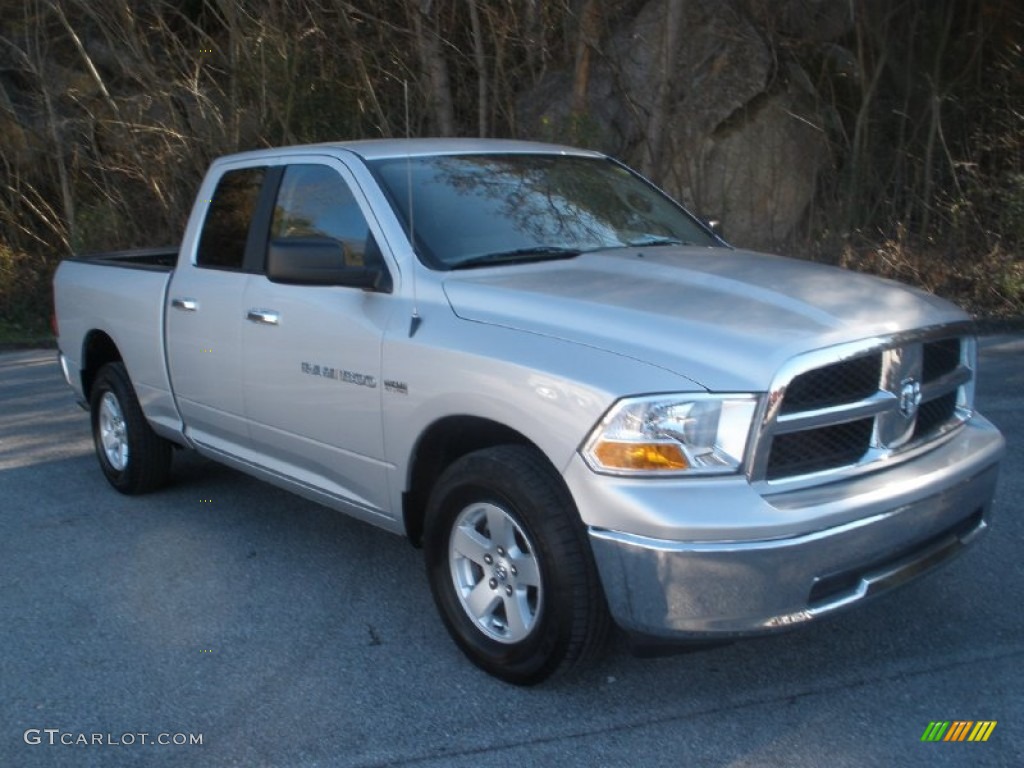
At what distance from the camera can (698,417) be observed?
3.64 meters

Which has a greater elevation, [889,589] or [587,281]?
[587,281]

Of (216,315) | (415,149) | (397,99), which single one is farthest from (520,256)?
(397,99)

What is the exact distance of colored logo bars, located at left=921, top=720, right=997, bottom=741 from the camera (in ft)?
12.2

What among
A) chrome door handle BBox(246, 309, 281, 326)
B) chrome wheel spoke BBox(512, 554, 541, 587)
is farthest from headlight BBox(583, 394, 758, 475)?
chrome door handle BBox(246, 309, 281, 326)

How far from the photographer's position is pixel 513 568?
13.5ft

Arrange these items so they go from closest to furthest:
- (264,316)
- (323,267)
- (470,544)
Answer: (470,544) < (323,267) < (264,316)

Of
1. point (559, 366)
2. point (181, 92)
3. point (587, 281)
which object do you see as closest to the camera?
point (559, 366)

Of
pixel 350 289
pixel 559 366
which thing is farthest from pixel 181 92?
pixel 559 366

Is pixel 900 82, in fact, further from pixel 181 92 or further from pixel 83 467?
pixel 83 467

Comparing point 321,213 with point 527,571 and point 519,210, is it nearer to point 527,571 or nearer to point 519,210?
point 519,210

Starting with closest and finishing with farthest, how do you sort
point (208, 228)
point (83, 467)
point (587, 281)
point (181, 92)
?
point (587, 281), point (208, 228), point (83, 467), point (181, 92)

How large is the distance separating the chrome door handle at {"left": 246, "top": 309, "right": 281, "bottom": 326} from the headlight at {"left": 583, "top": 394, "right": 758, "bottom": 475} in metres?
2.10

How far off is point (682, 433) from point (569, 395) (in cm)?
39

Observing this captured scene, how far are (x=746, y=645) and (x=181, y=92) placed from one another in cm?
1281
